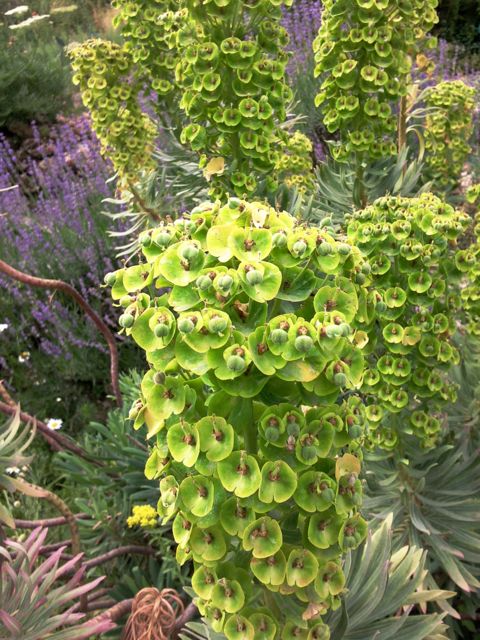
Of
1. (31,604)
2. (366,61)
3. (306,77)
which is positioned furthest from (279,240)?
(306,77)

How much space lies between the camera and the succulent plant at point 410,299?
171 centimetres

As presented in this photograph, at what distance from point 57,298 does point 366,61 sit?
98.9 inches

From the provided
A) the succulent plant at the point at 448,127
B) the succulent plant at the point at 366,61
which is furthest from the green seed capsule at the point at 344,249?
the succulent plant at the point at 448,127

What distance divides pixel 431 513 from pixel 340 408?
125 cm

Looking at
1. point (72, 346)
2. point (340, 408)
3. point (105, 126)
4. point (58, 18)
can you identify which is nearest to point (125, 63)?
point (105, 126)

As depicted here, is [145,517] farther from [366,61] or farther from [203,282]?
[366,61]

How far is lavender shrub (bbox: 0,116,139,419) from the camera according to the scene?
385cm

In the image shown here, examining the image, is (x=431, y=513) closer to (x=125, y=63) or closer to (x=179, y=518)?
(x=179, y=518)

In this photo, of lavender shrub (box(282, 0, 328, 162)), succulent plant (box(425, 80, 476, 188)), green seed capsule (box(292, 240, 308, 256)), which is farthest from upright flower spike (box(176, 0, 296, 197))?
lavender shrub (box(282, 0, 328, 162))

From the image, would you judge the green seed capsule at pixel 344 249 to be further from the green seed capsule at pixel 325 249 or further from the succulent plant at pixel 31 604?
the succulent plant at pixel 31 604

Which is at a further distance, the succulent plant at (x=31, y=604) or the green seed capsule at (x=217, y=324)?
the succulent plant at (x=31, y=604)

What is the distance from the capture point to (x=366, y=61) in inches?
99.1

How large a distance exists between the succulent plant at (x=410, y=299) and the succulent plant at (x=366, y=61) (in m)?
0.87

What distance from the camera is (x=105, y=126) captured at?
3.09 meters
